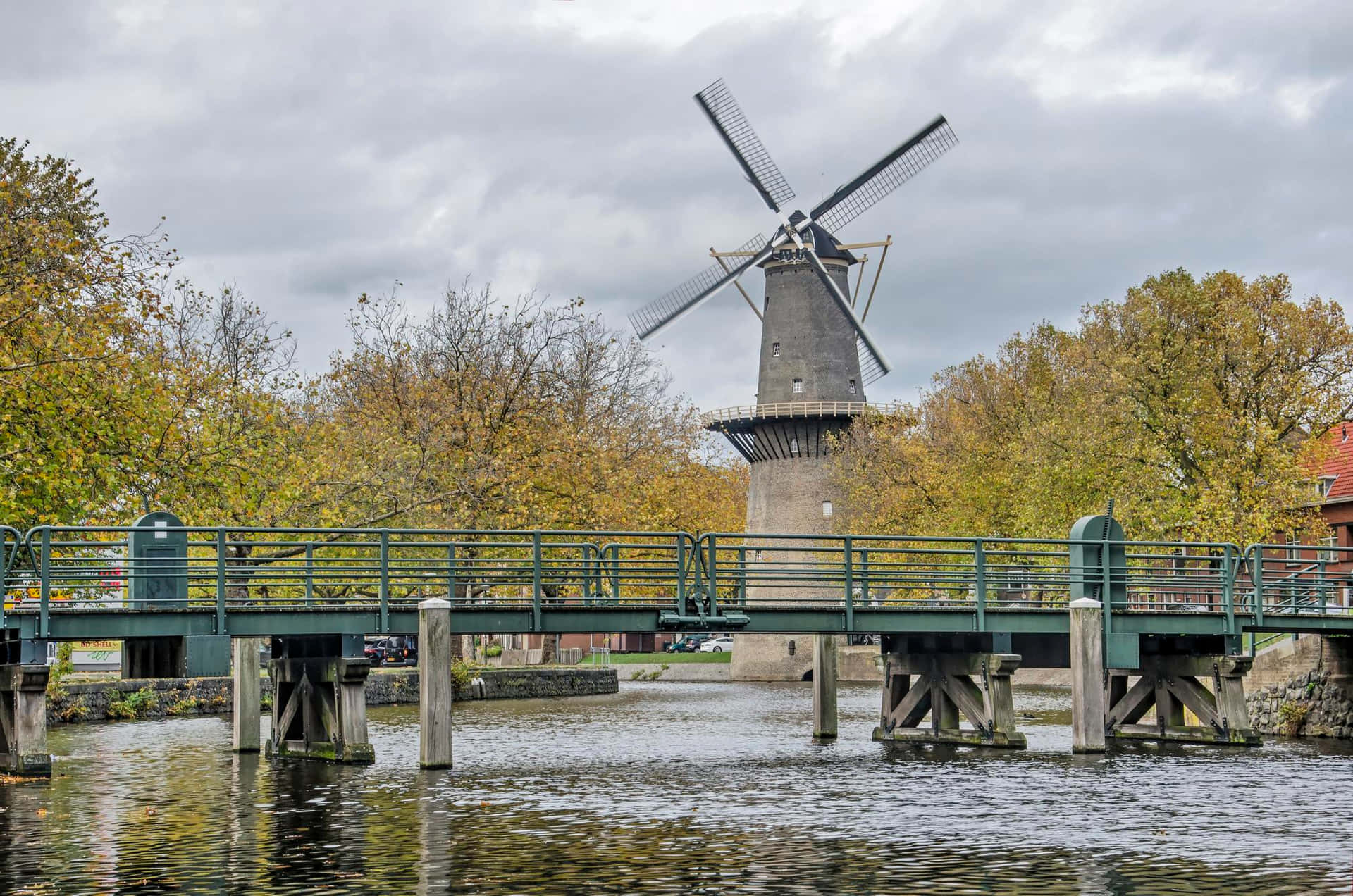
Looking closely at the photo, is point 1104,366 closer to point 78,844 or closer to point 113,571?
point 113,571

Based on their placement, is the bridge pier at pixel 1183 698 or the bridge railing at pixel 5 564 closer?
the bridge railing at pixel 5 564

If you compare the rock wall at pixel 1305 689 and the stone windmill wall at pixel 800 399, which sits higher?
the stone windmill wall at pixel 800 399

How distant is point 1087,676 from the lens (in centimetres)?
2975

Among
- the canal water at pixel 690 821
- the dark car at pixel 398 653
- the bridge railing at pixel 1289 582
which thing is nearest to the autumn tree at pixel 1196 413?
the bridge railing at pixel 1289 582

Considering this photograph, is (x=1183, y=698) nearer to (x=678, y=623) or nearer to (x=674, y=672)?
(x=678, y=623)

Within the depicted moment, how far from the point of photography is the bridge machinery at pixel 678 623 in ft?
85.9

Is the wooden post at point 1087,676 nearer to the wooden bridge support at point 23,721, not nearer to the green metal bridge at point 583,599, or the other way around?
the green metal bridge at point 583,599

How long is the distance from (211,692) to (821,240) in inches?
1274

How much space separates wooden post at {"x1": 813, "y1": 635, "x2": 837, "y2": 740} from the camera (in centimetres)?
3666

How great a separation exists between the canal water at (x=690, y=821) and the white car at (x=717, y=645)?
58512 mm

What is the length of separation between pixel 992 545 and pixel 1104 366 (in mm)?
9406

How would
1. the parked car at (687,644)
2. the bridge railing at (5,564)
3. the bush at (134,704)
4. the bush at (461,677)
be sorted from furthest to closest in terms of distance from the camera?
the parked car at (687,644) < the bush at (461,677) < the bush at (134,704) < the bridge railing at (5,564)

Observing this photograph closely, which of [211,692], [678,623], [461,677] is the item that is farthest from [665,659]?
[678,623]

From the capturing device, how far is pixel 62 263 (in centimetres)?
3172
